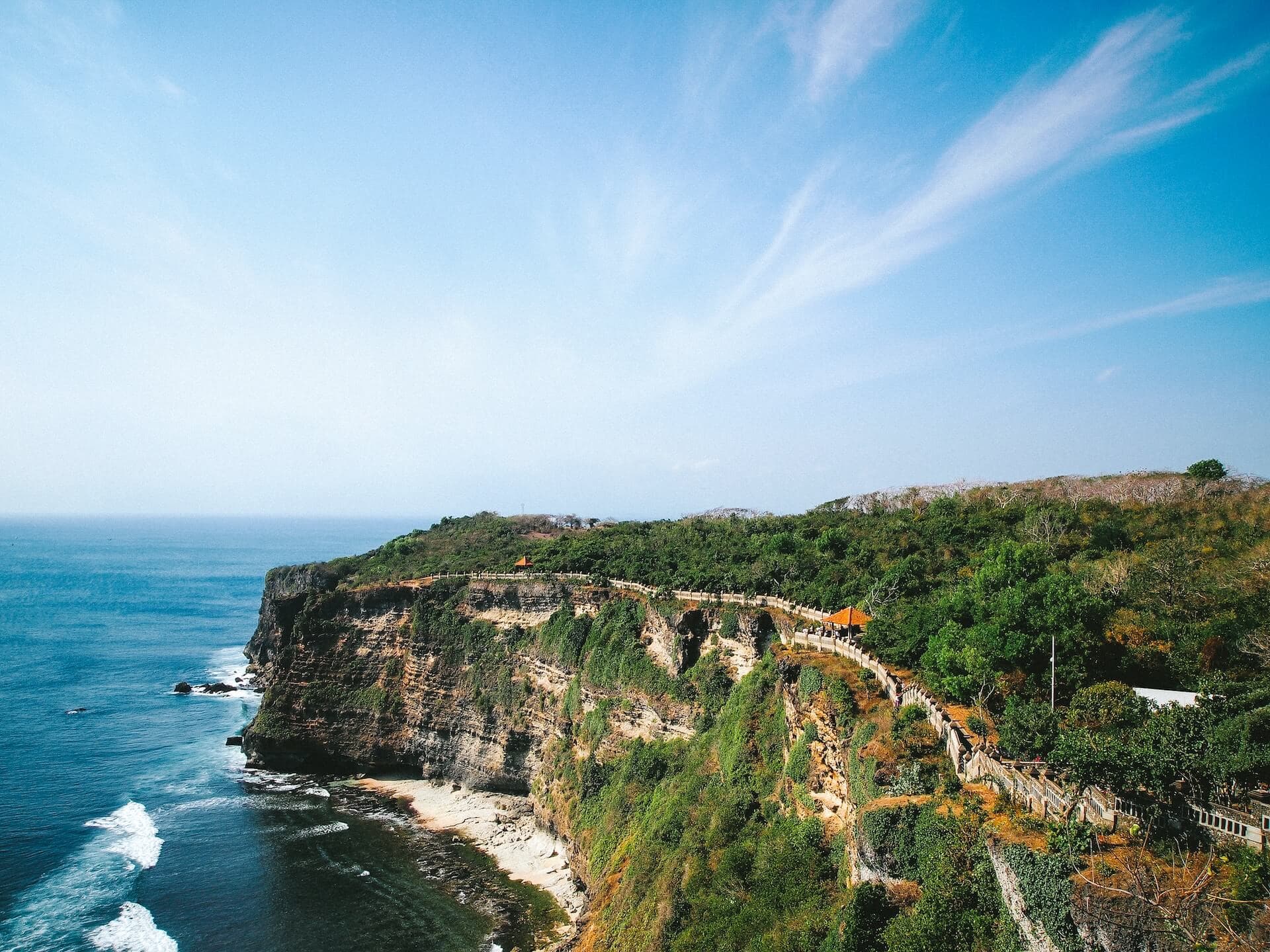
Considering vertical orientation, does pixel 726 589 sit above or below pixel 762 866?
above

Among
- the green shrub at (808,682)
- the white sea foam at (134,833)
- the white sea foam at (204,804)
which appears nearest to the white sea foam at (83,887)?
the white sea foam at (134,833)

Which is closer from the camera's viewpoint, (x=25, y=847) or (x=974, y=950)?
(x=974, y=950)

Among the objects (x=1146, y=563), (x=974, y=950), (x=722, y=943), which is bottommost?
(x=722, y=943)

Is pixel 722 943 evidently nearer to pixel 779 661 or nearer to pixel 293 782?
pixel 779 661

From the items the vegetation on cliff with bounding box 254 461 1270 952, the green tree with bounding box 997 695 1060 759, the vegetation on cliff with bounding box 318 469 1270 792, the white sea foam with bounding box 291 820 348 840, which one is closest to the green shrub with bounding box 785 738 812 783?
the vegetation on cliff with bounding box 254 461 1270 952

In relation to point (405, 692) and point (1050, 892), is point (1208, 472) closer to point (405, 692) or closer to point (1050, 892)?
point (1050, 892)

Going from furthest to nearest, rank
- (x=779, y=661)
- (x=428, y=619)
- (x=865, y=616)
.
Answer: (x=428, y=619), (x=865, y=616), (x=779, y=661)

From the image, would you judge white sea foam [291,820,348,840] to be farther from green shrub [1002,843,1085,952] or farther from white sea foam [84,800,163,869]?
green shrub [1002,843,1085,952]

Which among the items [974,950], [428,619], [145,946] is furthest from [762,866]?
[428,619]

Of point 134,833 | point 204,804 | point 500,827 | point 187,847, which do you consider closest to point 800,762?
point 500,827
